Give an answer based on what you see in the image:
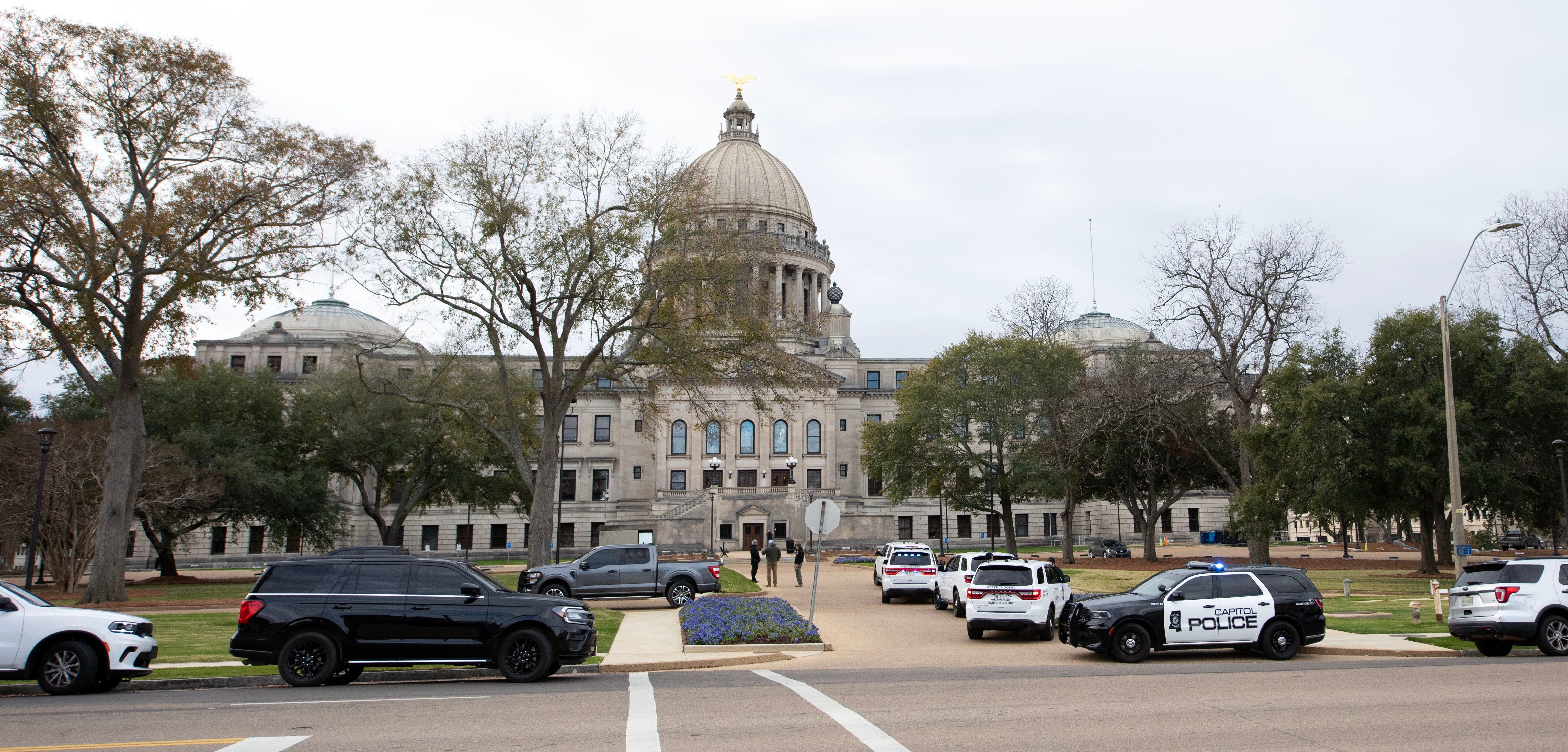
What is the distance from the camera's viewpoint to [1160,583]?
17.7m

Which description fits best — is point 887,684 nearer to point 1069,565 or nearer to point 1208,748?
point 1208,748

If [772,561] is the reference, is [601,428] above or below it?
above

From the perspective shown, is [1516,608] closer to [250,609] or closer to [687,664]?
[687,664]

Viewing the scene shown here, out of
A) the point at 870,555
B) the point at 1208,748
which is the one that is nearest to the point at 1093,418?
the point at 870,555

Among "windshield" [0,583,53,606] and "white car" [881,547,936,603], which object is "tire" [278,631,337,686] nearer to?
"windshield" [0,583,53,606]

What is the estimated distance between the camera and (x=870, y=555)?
66562mm

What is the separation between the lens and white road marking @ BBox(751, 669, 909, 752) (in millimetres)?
8953

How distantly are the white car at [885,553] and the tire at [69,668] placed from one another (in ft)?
72.0

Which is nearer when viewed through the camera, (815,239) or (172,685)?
(172,685)

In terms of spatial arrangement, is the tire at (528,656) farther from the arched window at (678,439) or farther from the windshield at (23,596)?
the arched window at (678,439)

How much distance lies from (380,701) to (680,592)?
16.7 metres

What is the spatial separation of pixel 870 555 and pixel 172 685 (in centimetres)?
5458

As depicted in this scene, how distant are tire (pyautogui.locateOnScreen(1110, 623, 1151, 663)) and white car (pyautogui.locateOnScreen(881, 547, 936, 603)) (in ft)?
44.5

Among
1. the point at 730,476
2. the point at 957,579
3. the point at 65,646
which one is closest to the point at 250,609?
the point at 65,646
